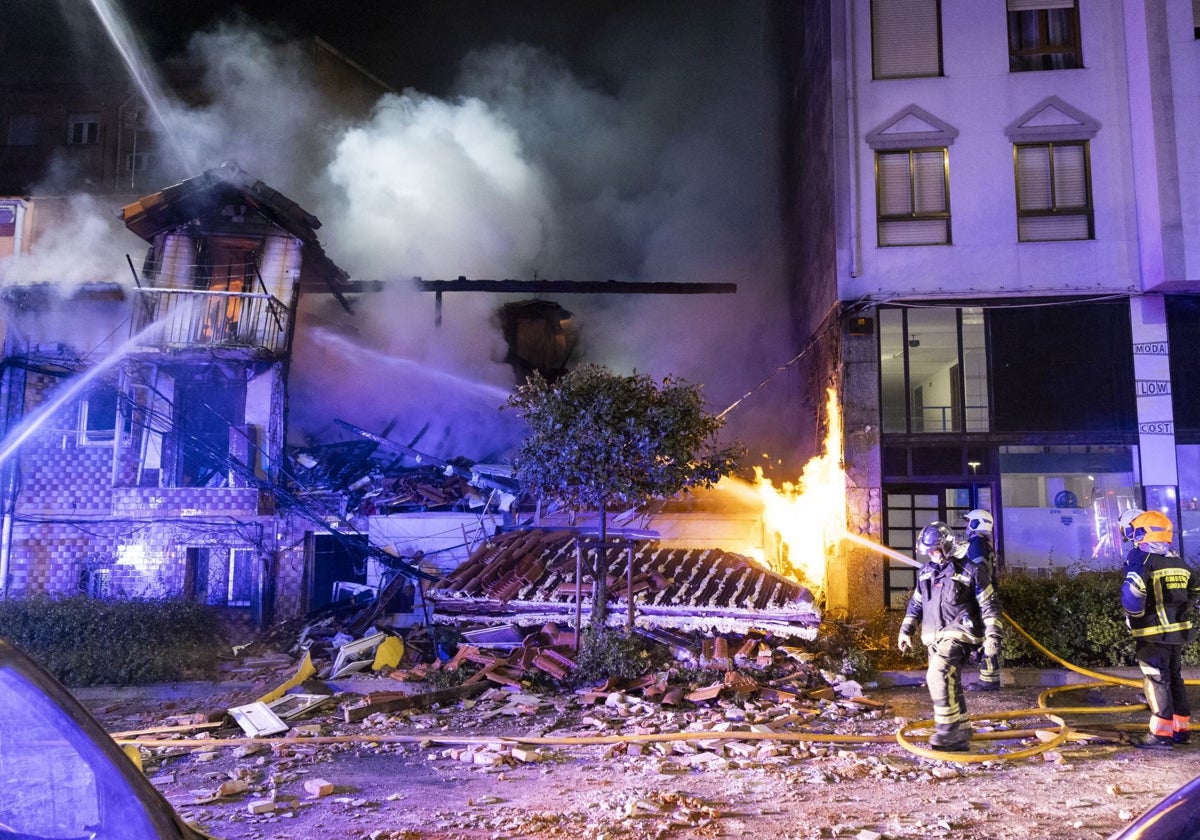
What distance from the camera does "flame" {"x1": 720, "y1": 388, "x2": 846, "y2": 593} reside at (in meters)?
14.1

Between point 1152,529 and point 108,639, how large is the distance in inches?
468

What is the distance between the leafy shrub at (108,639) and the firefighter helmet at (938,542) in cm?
898

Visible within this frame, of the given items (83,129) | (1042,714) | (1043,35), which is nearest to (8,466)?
(1042,714)

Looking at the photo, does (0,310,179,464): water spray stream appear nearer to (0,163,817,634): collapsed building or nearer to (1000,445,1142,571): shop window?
(0,163,817,634): collapsed building

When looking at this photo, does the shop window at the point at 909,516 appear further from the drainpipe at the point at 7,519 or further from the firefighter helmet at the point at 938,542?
the drainpipe at the point at 7,519

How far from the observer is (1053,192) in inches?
555

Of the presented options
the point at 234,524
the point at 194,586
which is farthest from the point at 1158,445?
the point at 194,586

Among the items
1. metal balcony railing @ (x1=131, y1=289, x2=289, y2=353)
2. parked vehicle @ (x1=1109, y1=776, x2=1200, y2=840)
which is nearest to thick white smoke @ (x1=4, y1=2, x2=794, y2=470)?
metal balcony railing @ (x1=131, y1=289, x2=289, y2=353)

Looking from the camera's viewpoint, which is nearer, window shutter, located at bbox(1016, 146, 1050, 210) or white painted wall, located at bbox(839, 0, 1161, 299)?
white painted wall, located at bbox(839, 0, 1161, 299)

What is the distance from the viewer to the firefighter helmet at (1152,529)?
285 inches

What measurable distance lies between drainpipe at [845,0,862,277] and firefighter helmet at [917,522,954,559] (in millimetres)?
8143

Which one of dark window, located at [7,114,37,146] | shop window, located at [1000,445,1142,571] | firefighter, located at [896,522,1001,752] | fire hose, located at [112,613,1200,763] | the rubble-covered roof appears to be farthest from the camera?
dark window, located at [7,114,37,146]

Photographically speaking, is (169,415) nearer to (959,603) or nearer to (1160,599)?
(959,603)

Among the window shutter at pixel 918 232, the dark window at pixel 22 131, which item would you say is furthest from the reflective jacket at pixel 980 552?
the dark window at pixel 22 131
